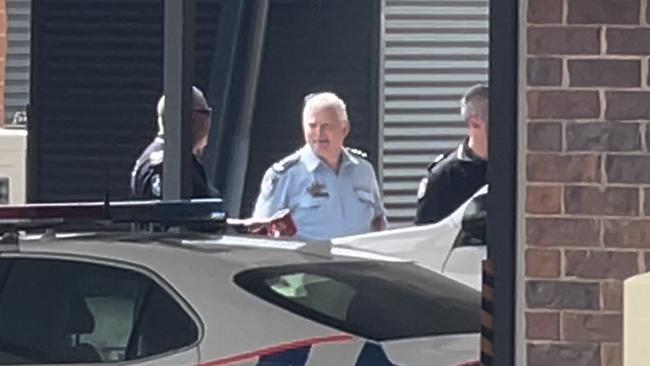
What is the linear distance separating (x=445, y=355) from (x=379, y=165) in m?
6.09

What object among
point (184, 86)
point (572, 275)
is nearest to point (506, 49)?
point (572, 275)

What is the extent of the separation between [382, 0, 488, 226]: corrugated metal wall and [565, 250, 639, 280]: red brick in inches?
272

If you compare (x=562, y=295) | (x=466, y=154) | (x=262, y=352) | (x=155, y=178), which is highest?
(x=466, y=154)

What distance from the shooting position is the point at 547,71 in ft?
16.2

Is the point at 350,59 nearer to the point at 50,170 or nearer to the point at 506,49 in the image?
the point at 50,170

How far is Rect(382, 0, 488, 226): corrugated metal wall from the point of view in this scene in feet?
38.7

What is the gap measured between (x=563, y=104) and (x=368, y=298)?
140 cm

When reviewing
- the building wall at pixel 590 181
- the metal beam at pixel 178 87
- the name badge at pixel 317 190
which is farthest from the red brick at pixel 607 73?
the name badge at pixel 317 190

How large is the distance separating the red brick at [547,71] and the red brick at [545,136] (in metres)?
0.11

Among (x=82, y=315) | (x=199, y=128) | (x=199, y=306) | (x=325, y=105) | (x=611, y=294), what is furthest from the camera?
(x=325, y=105)

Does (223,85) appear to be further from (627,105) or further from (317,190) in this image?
(627,105)

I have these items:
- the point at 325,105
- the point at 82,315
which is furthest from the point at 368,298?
the point at 325,105

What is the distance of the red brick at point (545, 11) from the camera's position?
494cm

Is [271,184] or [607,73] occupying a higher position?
[607,73]
